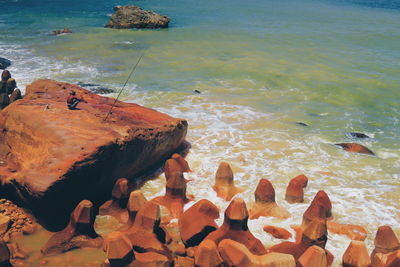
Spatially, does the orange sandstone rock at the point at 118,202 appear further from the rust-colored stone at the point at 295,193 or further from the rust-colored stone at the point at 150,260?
the rust-colored stone at the point at 295,193

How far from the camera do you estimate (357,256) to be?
4.36 metres

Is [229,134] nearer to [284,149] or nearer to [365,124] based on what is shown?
[284,149]

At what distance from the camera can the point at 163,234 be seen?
5.06 meters

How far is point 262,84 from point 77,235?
10518 mm

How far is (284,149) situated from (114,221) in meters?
4.45

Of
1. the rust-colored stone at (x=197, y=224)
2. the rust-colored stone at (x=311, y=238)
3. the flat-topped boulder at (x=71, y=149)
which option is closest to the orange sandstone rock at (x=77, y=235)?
the flat-topped boulder at (x=71, y=149)

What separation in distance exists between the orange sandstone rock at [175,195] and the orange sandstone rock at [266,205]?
42.0 inches

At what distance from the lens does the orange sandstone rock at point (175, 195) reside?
234 inches

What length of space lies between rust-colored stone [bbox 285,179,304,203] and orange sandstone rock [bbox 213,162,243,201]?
0.81 meters

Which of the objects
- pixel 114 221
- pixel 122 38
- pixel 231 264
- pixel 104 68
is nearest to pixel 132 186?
pixel 114 221

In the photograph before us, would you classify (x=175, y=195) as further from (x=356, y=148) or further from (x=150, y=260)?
(x=356, y=148)

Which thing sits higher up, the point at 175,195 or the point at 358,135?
the point at 175,195

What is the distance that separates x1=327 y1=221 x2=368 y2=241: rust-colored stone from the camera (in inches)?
218

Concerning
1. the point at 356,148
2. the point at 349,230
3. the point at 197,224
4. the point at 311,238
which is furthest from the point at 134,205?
the point at 356,148
